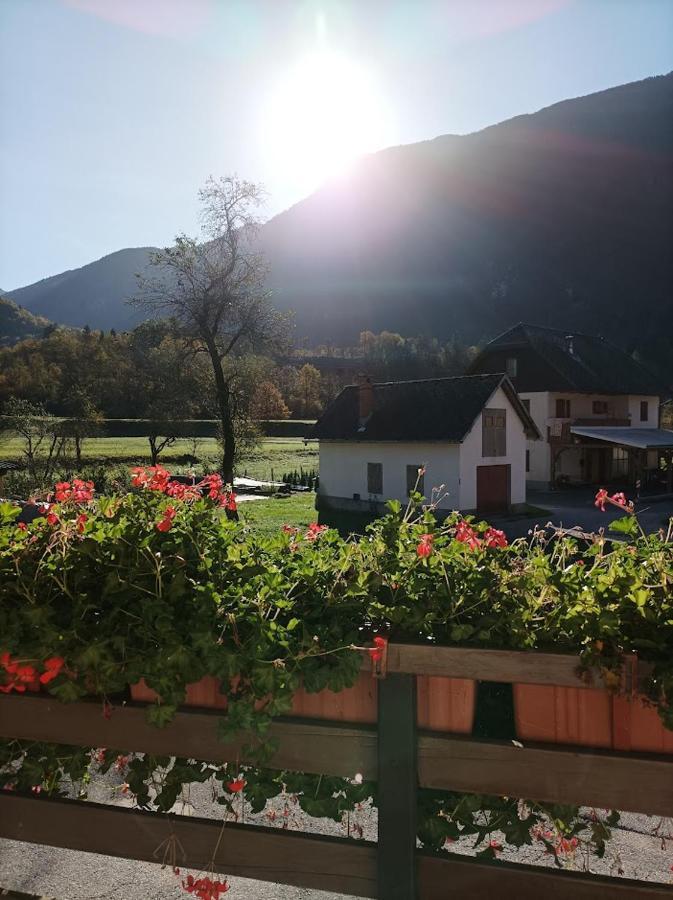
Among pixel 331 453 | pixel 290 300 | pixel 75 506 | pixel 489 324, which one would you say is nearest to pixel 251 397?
pixel 331 453

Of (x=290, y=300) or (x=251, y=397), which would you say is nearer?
(x=251, y=397)

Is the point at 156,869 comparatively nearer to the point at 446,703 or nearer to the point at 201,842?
the point at 201,842

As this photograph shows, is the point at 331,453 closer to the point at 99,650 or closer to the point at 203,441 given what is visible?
the point at 203,441

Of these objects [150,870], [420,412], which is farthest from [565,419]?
[150,870]

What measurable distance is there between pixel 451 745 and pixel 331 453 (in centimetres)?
2471

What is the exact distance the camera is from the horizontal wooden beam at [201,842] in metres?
1.99

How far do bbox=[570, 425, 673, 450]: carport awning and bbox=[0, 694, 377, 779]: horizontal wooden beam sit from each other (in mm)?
31678

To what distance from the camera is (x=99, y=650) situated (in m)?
1.91

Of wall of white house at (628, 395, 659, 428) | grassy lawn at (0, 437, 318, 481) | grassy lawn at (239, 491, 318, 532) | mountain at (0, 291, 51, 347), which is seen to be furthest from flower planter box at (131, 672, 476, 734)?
mountain at (0, 291, 51, 347)

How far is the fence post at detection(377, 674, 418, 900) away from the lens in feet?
6.21

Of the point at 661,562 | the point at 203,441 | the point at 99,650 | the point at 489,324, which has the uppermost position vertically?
the point at 489,324

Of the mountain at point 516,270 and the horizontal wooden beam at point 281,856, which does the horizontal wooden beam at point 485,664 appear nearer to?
the horizontal wooden beam at point 281,856

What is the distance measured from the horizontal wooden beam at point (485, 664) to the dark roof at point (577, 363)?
33.2 meters

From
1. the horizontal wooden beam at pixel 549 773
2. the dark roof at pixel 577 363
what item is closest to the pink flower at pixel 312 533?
the horizontal wooden beam at pixel 549 773
